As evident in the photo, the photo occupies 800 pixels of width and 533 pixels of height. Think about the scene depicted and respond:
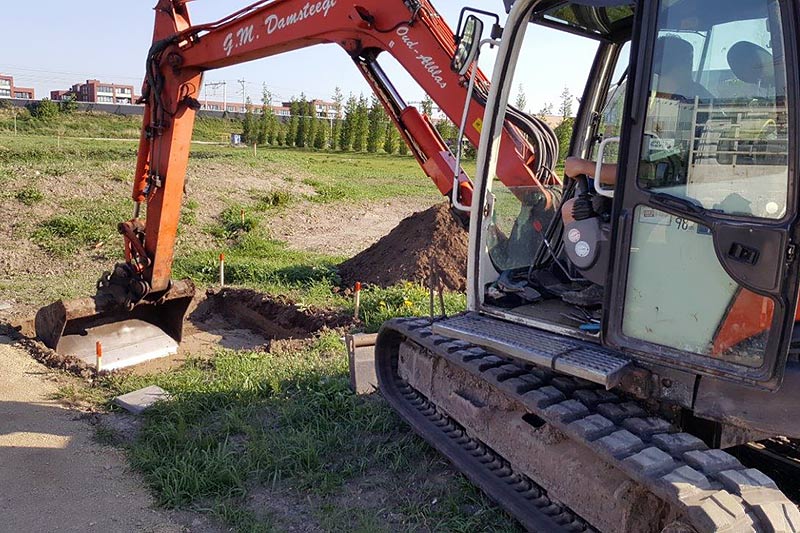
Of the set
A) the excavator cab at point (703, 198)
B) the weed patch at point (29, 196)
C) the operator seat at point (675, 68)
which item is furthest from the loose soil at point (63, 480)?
the weed patch at point (29, 196)

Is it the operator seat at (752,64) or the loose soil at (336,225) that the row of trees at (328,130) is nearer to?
the loose soil at (336,225)

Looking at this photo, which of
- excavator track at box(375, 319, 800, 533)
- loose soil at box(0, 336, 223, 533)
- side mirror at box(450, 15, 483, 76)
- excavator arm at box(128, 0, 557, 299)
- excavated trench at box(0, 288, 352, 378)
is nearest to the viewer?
excavator track at box(375, 319, 800, 533)

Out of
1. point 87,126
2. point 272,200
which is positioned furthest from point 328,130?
point 272,200

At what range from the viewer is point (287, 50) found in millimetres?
5660

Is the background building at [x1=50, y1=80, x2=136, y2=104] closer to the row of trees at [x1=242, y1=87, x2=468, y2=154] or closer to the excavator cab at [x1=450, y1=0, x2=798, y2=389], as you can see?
the row of trees at [x1=242, y1=87, x2=468, y2=154]

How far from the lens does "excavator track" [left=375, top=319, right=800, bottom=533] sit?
2.50 metres

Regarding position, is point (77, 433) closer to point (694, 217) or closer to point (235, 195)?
point (694, 217)

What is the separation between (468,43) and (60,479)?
337 centimetres

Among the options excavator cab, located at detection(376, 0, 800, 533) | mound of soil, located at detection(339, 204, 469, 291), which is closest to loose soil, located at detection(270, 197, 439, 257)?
mound of soil, located at detection(339, 204, 469, 291)

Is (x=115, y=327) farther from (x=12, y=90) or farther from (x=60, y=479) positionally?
(x=12, y=90)

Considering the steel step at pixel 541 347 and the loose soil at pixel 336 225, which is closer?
the steel step at pixel 541 347

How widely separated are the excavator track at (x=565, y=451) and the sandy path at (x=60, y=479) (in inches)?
64.0

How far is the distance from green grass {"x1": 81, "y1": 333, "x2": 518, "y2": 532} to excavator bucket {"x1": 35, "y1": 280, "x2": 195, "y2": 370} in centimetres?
99

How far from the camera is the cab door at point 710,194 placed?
101 inches
